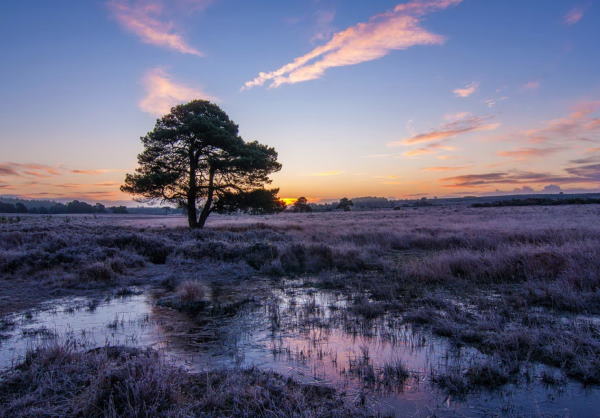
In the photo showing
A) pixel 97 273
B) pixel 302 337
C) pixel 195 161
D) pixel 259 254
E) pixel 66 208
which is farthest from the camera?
pixel 66 208

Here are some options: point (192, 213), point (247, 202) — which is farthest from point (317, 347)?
point (192, 213)

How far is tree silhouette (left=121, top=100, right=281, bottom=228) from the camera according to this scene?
25.0m

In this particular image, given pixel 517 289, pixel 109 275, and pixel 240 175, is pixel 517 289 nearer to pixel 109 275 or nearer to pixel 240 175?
pixel 109 275

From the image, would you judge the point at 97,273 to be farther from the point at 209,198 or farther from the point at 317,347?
the point at 209,198

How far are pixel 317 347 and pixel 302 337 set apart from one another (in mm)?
569

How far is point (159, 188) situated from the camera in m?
25.5

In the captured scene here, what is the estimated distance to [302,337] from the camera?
6.50 m

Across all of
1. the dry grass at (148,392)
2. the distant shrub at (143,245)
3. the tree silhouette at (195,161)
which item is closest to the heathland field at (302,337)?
the dry grass at (148,392)

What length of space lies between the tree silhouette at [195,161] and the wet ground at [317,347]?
17.6m

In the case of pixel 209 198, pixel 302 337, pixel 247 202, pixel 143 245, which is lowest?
pixel 302 337

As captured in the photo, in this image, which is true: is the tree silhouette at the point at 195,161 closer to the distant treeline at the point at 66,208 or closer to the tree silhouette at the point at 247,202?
the tree silhouette at the point at 247,202

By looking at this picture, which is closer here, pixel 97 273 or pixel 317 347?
pixel 317 347

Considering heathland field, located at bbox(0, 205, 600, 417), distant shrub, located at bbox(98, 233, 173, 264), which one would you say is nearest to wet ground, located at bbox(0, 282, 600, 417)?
heathland field, located at bbox(0, 205, 600, 417)

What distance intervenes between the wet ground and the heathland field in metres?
0.03
